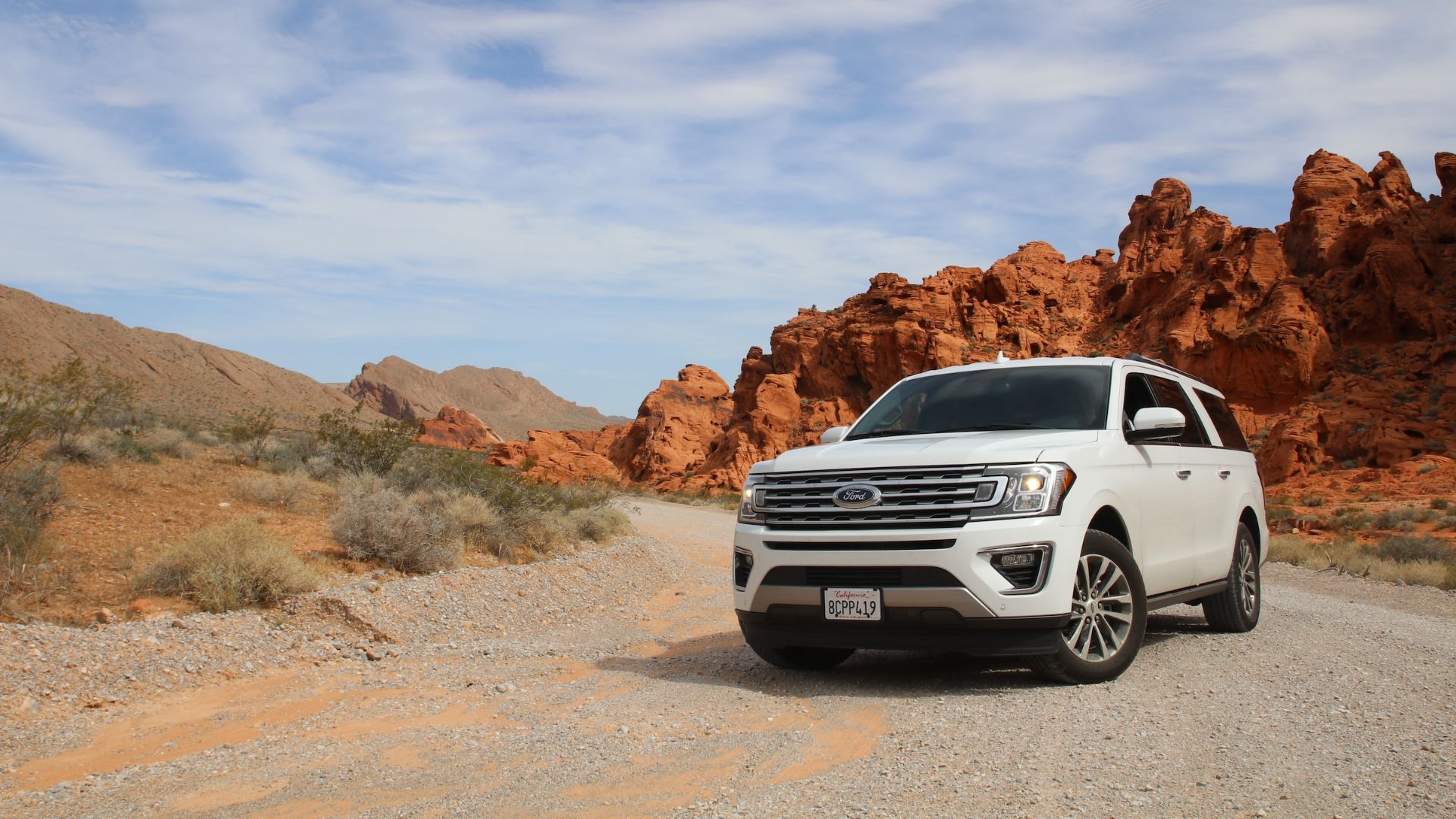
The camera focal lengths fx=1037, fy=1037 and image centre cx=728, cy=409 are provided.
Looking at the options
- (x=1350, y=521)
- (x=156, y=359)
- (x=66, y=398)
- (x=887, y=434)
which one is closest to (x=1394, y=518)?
(x=1350, y=521)

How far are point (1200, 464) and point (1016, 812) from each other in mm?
4838

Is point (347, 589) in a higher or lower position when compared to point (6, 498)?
lower

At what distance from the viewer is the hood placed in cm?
592

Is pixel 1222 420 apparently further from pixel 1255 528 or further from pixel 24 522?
pixel 24 522

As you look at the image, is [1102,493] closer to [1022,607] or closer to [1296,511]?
[1022,607]

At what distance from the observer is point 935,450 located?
239 inches


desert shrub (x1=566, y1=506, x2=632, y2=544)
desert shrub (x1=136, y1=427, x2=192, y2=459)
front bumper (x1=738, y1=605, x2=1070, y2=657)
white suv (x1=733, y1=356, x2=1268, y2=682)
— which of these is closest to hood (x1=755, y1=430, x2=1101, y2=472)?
white suv (x1=733, y1=356, x2=1268, y2=682)

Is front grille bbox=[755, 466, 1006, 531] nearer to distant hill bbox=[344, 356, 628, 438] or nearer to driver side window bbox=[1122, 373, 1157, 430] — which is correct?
driver side window bbox=[1122, 373, 1157, 430]

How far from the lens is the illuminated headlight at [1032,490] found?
5754 millimetres

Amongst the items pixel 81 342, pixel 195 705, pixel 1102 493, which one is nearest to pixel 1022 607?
pixel 1102 493

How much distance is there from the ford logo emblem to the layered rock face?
32.3m

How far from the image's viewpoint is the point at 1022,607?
5605 millimetres

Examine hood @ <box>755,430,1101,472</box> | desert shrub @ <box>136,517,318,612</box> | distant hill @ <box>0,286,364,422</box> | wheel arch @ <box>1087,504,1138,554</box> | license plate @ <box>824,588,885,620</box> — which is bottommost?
A: desert shrub @ <box>136,517,318,612</box>

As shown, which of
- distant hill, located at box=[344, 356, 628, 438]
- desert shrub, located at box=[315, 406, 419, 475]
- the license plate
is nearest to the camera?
the license plate
